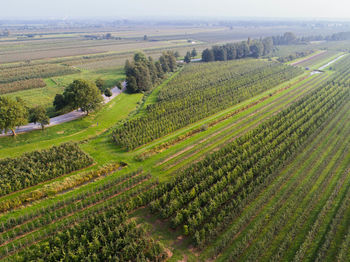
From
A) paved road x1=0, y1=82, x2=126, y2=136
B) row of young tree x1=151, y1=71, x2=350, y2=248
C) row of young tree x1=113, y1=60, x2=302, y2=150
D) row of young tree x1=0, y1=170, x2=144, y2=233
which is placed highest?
row of young tree x1=113, y1=60, x2=302, y2=150

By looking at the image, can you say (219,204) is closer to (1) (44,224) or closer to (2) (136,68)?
(1) (44,224)

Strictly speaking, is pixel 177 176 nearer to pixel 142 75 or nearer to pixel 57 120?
pixel 57 120

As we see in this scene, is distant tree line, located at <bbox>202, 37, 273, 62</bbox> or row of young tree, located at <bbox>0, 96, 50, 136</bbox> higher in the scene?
distant tree line, located at <bbox>202, 37, 273, 62</bbox>

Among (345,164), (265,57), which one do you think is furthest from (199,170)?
(265,57)

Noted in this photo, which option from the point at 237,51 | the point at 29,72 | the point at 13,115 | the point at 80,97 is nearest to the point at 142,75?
the point at 80,97

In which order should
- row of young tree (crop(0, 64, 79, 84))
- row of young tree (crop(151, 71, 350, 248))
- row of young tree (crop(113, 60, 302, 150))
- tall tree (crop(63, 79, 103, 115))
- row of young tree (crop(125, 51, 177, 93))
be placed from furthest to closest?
row of young tree (crop(0, 64, 79, 84))
row of young tree (crop(125, 51, 177, 93))
tall tree (crop(63, 79, 103, 115))
row of young tree (crop(113, 60, 302, 150))
row of young tree (crop(151, 71, 350, 248))

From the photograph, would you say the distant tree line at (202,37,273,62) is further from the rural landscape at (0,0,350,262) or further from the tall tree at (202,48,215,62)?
the rural landscape at (0,0,350,262)

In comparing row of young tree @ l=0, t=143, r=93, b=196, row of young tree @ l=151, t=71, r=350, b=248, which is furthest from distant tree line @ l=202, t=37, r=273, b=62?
row of young tree @ l=0, t=143, r=93, b=196

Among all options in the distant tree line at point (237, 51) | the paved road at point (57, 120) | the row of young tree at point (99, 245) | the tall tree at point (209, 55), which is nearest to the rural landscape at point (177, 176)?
the row of young tree at point (99, 245)
